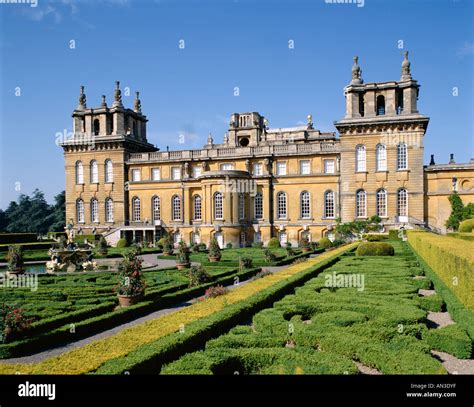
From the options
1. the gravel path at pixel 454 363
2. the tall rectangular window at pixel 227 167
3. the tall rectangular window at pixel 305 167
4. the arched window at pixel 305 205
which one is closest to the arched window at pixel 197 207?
the tall rectangular window at pixel 227 167

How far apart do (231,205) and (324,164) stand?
9.53 m

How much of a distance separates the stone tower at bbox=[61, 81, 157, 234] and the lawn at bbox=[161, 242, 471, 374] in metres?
39.2

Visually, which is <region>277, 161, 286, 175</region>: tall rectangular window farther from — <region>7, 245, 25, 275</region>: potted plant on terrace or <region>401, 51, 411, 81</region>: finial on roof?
<region>7, 245, 25, 275</region>: potted plant on terrace

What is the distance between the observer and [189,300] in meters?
14.8

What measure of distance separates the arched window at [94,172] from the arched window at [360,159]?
26.8m

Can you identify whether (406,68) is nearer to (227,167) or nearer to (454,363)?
(227,167)

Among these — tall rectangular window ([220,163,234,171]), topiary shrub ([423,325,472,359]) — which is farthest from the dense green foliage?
topiary shrub ([423,325,472,359])

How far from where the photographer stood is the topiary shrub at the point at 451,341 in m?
7.84

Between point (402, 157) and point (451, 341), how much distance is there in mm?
33440

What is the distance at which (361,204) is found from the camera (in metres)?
40.2

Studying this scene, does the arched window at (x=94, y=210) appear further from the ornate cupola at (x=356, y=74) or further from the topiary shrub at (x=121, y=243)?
the ornate cupola at (x=356, y=74)

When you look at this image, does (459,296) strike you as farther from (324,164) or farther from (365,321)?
(324,164)

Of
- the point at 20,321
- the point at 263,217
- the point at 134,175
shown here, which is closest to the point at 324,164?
the point at 263,217
